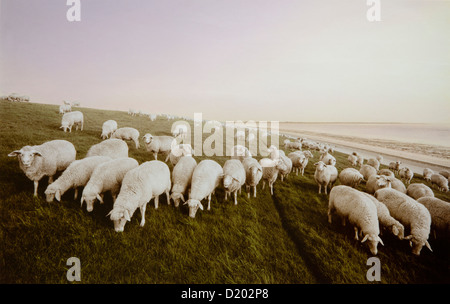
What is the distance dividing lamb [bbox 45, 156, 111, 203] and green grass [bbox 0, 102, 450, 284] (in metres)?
0.31

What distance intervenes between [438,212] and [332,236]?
4028 millimetres

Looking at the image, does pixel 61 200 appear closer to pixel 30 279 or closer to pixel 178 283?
pixel 30 279

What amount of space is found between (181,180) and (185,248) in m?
2.88

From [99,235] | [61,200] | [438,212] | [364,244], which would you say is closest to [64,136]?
[61,200]

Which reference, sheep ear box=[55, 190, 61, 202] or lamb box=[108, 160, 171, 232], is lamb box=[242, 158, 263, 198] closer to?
lamb box=[108, 160, 171, 232]

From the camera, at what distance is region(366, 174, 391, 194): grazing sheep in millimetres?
8216

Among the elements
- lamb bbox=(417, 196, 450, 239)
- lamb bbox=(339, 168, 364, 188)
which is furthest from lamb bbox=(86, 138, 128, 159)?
lamb bbox=(417, 196, 450, 239)

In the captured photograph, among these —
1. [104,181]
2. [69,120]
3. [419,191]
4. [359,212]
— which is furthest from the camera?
[69,120]

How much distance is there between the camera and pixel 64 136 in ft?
46.0

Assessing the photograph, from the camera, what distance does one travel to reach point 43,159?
6.55m

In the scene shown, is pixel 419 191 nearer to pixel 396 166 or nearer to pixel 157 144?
pixel 396 166

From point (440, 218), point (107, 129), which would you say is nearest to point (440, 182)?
point (440, 218)

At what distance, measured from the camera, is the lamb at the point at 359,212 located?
5.01m

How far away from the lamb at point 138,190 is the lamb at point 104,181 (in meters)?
0.66
